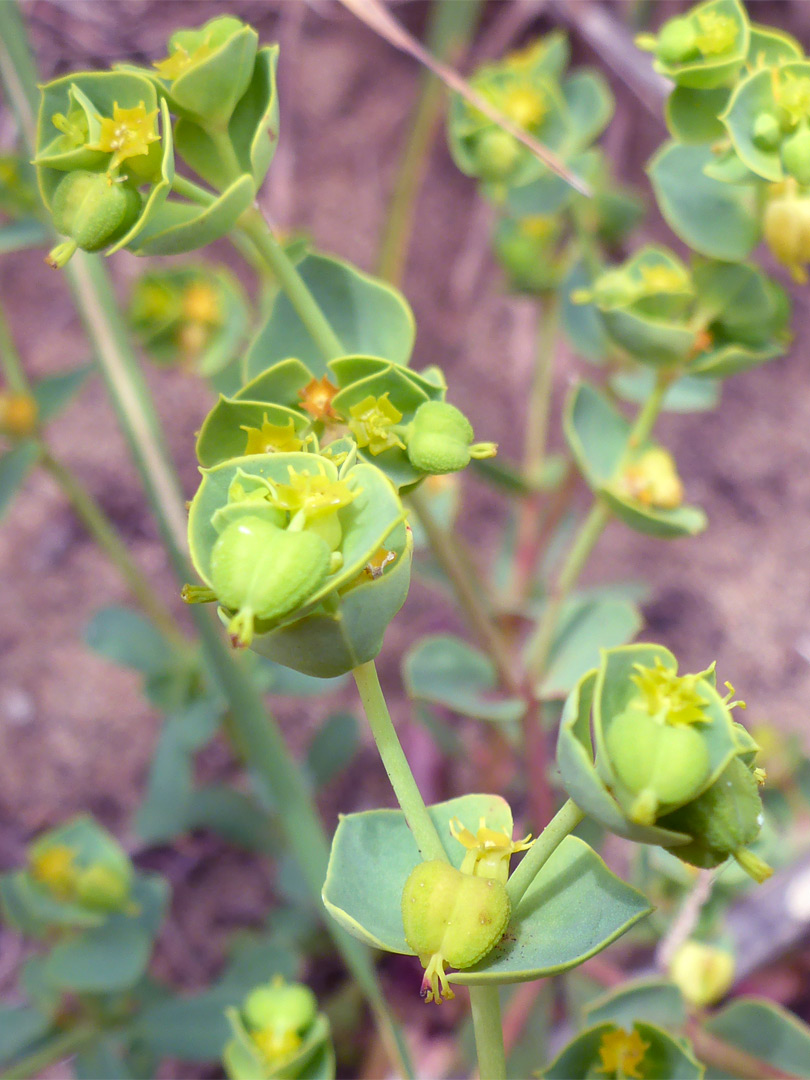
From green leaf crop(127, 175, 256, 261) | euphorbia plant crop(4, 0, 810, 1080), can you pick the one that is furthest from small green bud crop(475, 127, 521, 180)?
green leaf crop(127, 175, 256, 261)

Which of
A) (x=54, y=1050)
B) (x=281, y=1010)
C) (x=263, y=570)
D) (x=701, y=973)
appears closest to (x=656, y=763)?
(x=263, y=570)

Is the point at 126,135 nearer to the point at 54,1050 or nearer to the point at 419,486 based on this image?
the point at 419,486

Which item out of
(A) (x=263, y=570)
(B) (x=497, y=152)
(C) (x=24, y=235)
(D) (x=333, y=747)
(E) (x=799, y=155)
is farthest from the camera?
(D) (x=333, y=747)

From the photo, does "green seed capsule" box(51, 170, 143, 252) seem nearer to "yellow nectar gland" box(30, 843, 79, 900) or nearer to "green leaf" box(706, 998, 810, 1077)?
"yellow nectar gland" box(30, 843, 79, 900)

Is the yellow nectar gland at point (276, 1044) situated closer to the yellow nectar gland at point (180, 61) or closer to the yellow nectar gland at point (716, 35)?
the yellow nectar gland at point (180, 61)

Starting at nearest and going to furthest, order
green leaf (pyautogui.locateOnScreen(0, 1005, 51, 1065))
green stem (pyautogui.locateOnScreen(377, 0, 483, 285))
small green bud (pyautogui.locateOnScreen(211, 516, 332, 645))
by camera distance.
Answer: small green bud (pyautogui.locateOnScreen(211, 516, 332, 645))
green leaf (pyautogui.locateOnScreen(0, 1005, 51, 1065))
green stem (pyautogui.locateOnScreen(377, 0, 483, 285))

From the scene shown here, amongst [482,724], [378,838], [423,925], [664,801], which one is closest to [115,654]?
[482,724]

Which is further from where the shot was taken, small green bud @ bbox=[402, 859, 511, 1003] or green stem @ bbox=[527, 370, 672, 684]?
green stem @ bbox=[527, 370, 672, 684]
